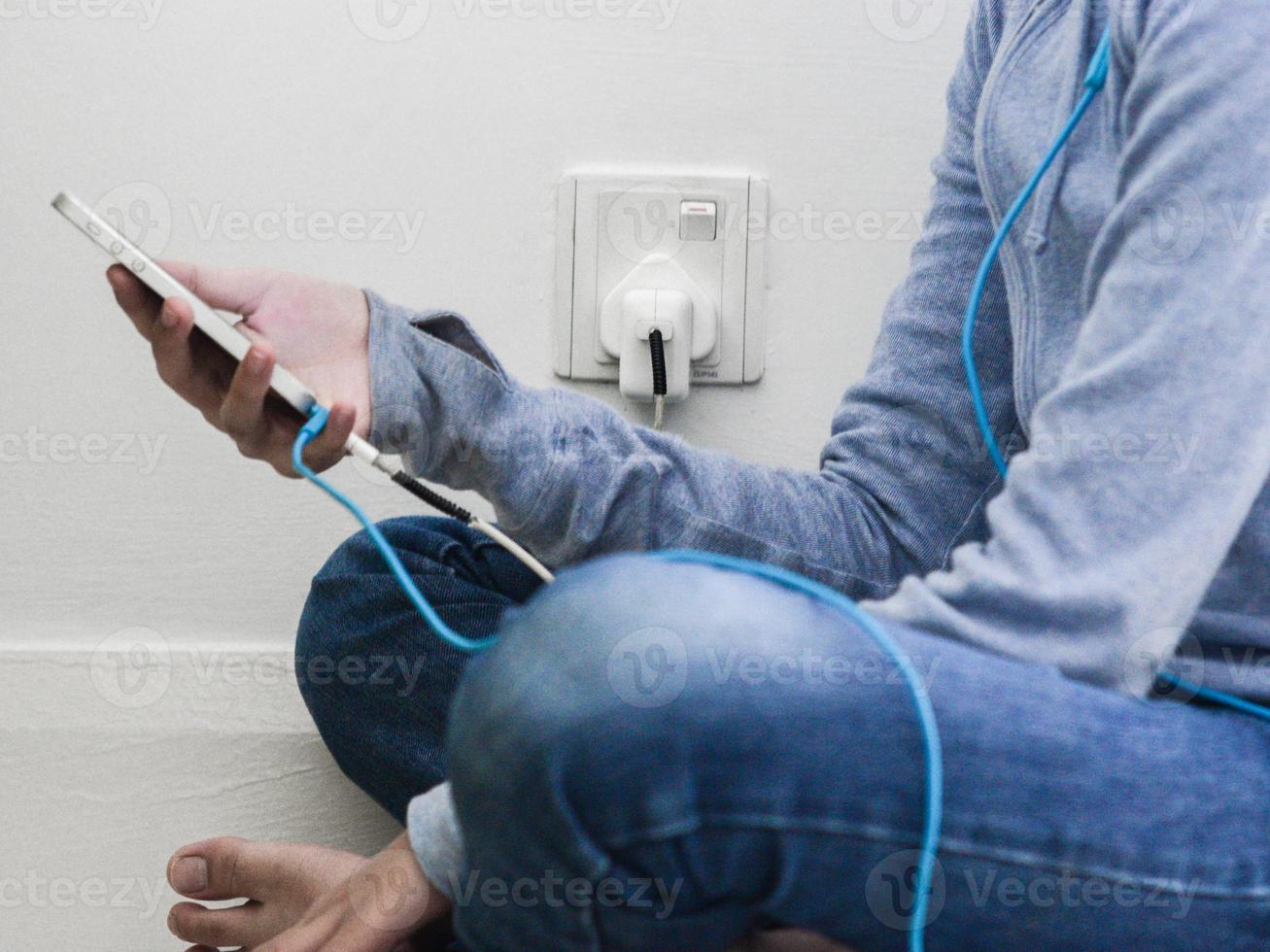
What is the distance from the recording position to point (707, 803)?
0.50m

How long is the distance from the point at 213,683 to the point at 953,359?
67 cm

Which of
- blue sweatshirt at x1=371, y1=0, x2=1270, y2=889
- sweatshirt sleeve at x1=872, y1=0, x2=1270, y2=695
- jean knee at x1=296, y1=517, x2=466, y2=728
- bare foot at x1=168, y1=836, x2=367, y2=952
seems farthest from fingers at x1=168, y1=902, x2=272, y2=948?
sweatshirt sleeve at x1=872, y1=0, x2=1270, y2=695

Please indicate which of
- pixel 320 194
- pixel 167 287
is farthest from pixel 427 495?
pixel 320 194

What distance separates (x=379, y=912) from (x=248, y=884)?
26 cm

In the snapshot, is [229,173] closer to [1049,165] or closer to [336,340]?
[336,340]

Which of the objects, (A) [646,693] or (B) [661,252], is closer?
(A) [646,693]

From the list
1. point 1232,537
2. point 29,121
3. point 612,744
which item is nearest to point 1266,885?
point 1232,537

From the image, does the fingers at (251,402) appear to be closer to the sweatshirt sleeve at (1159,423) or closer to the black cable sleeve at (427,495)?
the black cable sleeve at (427,495)

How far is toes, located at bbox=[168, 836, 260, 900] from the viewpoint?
91cm

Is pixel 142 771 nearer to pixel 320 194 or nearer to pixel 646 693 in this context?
pixel 320 194

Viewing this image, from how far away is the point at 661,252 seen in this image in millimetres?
1141

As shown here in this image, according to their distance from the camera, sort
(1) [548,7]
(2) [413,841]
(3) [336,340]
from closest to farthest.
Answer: (2) [413,841] < (3) [336,340] < (1) [548,7]

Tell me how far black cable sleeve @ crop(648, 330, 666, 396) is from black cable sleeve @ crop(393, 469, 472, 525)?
317 mm

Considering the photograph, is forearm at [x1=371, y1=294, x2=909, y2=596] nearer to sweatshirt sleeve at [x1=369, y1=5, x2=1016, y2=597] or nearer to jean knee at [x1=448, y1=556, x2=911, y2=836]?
sweatshirt sleeve at [x1=369, y1=5, x2=1016, y2=597]
